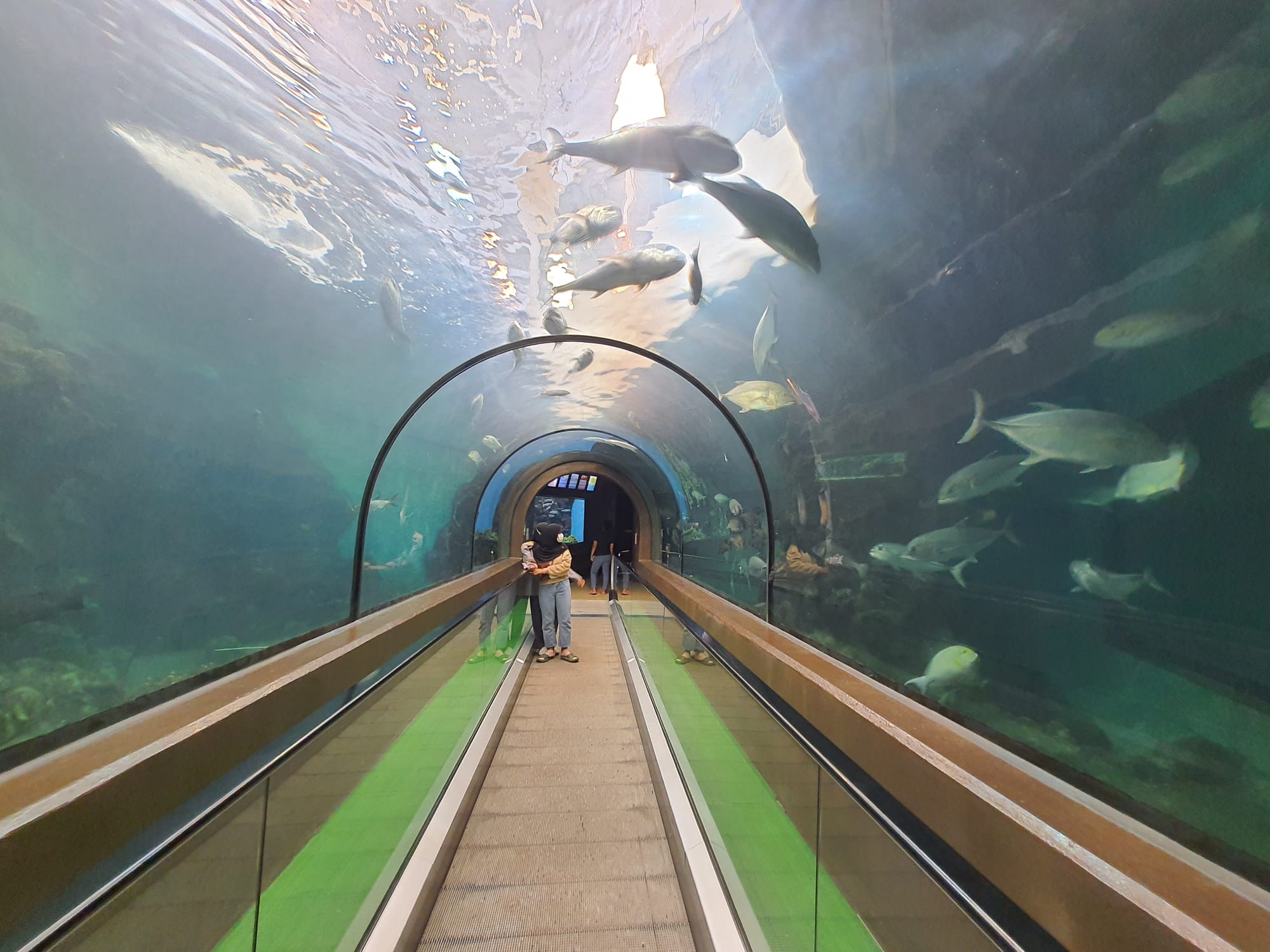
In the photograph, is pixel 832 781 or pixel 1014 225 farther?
pixel 1014 225

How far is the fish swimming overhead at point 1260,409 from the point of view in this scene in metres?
1.29

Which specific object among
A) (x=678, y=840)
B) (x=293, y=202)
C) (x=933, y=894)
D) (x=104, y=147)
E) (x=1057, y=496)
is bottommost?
(x=678, y=840)

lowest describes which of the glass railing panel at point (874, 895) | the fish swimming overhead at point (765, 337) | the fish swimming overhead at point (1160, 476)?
the glass railing panel at point (874, 895)

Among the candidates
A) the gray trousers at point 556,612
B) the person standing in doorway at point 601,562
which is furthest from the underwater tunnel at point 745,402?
the person standing in doorway at point 601,562

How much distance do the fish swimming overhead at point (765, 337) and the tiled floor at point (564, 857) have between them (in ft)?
11.5

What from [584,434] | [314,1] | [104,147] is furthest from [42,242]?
[584,434]

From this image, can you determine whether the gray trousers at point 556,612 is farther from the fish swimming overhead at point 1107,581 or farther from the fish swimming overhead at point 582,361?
the fish swimming overhead at point 1107,581

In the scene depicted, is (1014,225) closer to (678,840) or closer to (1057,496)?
(1057,496)

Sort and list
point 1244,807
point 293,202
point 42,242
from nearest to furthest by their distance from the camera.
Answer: point 1244,807, point 42,242, point 293,202

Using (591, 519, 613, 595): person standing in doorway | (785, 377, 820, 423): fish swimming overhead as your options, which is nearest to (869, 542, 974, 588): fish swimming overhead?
(785, 377, 820, 423): fish swimming overhead

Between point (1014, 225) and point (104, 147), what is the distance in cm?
394

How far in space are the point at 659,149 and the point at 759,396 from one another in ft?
7.92

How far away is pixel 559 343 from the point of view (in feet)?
19.4

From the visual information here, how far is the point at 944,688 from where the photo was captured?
254 cm
